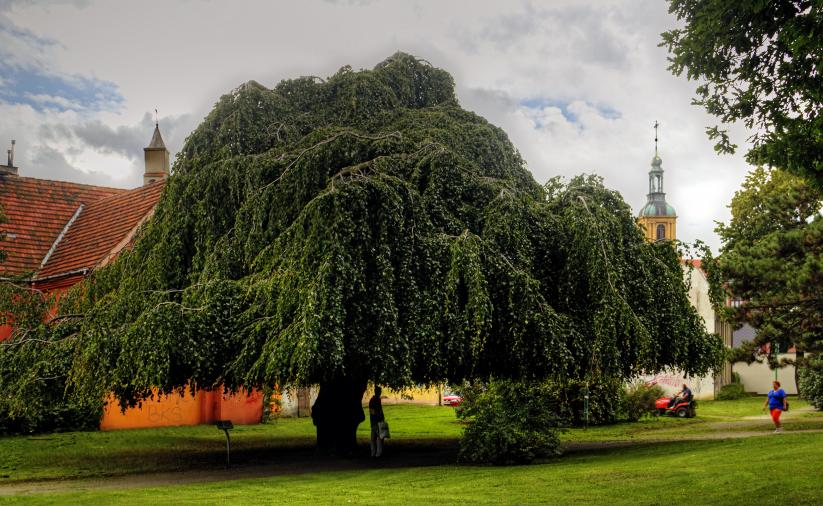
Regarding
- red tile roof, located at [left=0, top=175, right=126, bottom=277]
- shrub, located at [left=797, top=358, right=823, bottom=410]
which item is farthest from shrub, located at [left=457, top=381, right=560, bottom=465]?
A: red tile roof, located at [left=0, top=175, right=126, bottom=277]

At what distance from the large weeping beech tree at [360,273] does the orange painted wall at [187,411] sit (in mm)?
7685

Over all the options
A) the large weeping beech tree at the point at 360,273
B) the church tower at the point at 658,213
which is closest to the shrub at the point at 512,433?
the large weeping beech tree at the point at 360,273

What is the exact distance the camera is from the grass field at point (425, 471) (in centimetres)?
1161

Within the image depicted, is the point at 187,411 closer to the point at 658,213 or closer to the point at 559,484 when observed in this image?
the point at 559,484

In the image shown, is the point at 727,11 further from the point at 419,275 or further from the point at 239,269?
the point at 239,269

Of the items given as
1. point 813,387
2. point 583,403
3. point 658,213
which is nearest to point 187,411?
point 583,403

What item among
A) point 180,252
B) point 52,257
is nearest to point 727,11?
point 180,252

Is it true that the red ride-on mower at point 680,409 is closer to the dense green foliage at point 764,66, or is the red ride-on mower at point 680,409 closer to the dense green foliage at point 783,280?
the dense green foliage at point 783,280

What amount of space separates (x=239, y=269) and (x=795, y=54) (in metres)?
10.6

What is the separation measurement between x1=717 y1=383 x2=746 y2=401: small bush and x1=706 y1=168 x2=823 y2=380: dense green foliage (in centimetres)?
2055

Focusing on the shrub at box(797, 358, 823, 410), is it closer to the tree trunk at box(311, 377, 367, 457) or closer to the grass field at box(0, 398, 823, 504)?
the grass field at box(0, 398, 823, 504)

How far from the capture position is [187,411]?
28.6m

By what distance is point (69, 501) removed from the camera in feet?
39.7

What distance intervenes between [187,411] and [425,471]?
15.3 m
